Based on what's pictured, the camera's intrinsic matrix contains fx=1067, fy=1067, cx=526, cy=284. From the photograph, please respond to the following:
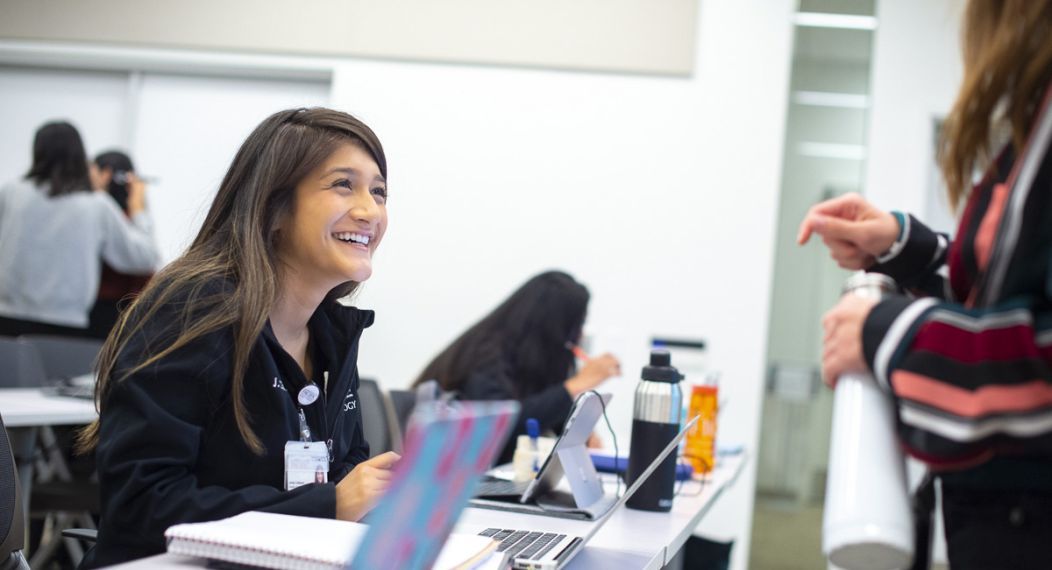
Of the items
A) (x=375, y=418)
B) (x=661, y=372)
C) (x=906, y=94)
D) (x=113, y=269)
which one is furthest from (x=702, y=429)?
(x=113, y=269)

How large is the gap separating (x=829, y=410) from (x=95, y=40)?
3.89 meters

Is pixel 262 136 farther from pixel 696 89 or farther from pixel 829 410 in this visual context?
pixel 829 410

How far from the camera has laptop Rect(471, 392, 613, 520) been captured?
6.07ft

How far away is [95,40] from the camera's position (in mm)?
5180

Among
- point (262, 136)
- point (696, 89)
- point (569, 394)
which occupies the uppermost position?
point (696, 89)

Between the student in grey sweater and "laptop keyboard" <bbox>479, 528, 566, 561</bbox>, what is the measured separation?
319cm

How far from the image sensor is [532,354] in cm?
336

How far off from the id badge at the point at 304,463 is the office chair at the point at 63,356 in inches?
90.7

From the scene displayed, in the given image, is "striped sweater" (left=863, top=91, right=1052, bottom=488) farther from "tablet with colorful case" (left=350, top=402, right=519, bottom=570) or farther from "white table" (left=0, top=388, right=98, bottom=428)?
"white table" (left=0, top=388, right=98, bottom=428)

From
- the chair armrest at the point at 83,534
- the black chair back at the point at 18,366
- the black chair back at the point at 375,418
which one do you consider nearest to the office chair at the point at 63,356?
the black chair back at the point at 18,366

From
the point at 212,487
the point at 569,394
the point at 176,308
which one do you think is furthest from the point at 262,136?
the point at 569,394

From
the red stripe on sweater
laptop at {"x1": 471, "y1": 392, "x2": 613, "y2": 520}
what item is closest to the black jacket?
laptop at {"x1": 471, "y1": 392, "x2": 613, "y2": 520}

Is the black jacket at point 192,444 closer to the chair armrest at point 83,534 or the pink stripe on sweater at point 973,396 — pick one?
the chair armrest at point 83,534

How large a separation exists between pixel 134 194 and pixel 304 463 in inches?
141
